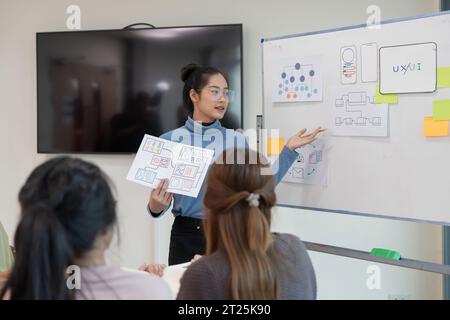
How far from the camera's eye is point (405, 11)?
2.95m

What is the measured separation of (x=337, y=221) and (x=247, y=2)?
1.45 metres

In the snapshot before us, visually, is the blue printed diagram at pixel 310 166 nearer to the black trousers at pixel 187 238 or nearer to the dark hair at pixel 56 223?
the black trousers at pixel 187 238

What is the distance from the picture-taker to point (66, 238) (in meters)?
1.14

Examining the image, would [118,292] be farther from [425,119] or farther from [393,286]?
[393,286]

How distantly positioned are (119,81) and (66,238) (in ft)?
7.76

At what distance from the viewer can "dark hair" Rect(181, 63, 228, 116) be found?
95.5 inches

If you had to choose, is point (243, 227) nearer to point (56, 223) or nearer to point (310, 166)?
point (56, 223)

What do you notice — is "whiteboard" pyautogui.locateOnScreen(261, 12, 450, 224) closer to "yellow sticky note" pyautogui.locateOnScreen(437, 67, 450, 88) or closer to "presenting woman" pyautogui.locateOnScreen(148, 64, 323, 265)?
"yellow sticky note" pyautogui.locateOnScreen(437, 67, 450, 88)

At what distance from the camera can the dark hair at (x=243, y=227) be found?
4.23 ft

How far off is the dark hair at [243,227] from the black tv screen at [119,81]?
1.85 meters

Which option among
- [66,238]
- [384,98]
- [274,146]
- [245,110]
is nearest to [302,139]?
[274,146]

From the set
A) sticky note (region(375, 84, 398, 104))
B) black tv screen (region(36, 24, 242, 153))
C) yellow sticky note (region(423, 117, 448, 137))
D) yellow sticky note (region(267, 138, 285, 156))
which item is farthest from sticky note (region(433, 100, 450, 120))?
black tv screen (region(36, 24, 242, 153))

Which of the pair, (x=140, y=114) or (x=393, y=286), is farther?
(x=140, y=114)
